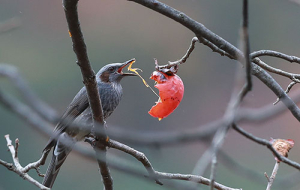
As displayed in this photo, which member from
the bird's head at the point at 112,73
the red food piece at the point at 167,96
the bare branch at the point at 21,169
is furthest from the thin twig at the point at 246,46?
the bird's head at the point at 112,73

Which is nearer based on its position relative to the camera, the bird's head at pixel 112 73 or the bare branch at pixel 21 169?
the bare branch at pixel 21 169

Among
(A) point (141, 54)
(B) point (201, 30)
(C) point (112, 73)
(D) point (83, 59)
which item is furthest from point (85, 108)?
(A) point (141, 54)

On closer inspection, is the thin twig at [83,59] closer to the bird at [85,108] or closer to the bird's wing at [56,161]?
the bird at [85,108]

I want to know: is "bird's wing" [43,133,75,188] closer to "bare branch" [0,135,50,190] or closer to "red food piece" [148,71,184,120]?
"bare branch" [0,135,50,190]

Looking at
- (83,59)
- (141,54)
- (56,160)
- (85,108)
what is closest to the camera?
(83,59)

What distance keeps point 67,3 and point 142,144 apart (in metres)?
1.13

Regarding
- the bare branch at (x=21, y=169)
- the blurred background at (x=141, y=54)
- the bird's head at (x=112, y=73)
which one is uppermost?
the blurred background at (x=141, y=54)

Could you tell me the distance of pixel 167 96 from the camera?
2430 millimetres

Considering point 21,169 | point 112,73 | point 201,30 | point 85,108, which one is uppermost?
point 112,73

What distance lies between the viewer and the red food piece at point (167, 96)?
94.0 inches

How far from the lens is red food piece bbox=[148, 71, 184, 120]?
2.39 metres

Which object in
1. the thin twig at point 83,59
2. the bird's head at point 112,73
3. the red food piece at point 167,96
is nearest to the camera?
the thin twig at point 83,59

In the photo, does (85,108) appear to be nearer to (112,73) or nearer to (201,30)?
(112,73)

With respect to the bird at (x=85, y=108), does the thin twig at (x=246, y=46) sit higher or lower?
lower
